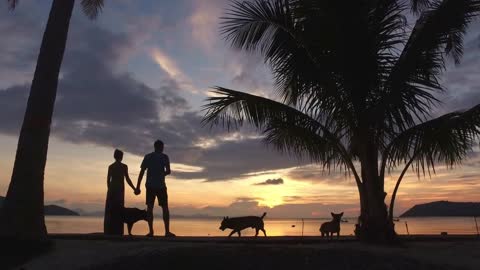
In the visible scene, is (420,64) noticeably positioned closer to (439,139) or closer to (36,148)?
(439,139)

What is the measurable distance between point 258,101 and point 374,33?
299 cm

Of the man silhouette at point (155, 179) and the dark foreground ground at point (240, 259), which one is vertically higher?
the man silhouette at point (155, 179)

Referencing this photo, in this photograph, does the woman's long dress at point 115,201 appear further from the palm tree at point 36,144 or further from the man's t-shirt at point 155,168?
the palm tree at point 36,144

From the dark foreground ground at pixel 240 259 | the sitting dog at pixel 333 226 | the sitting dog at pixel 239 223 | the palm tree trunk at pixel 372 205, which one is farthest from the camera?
the sitting dog at pixel 239 223

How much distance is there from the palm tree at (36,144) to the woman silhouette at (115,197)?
1526 millimetres

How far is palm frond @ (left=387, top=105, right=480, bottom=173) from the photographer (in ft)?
33.1

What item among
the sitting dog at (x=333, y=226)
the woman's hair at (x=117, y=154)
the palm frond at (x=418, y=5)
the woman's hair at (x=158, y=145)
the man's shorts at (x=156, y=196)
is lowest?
the sitting dog at (x=333, y=226)

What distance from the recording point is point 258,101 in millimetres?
11297

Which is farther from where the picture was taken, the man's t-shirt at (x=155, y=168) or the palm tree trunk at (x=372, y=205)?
the man's t-shirt at (x=155, y=168)

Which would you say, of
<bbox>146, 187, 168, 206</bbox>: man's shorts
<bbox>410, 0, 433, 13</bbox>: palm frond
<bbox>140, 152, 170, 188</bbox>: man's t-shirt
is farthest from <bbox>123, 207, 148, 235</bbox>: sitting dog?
<bbox>410, 0, 433, 13</bbox>: palm frond

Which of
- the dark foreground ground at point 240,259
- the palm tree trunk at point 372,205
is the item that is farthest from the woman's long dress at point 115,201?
the palm tree trunk at point 372,205

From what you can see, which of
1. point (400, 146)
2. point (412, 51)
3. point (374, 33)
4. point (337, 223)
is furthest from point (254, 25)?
point (337, 223)

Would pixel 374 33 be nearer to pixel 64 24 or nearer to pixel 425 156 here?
pixel 425 156

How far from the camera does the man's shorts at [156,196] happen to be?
10.8 metres
